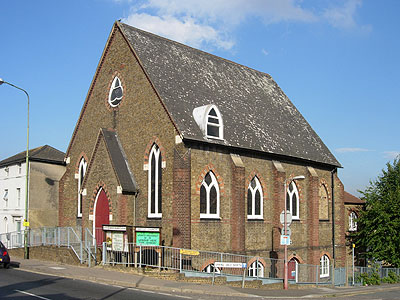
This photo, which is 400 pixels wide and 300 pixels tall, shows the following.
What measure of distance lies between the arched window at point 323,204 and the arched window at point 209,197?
1118 cm

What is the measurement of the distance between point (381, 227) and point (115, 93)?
22384 mm

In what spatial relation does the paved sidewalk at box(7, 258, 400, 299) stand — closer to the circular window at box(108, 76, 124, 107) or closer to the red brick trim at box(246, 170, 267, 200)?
the red brick trim at box(246, 170, 267, 200)

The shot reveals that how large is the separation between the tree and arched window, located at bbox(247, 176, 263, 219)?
42.9 feet

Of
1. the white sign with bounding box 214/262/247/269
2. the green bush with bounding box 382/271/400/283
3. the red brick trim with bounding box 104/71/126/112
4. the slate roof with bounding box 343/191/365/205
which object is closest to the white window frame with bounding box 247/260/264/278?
the white sign with bounding box 214/262/247/269

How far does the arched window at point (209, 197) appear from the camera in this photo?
78.5 feet

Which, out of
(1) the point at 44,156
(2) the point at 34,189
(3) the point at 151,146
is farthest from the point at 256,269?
(1) the point at 44,156

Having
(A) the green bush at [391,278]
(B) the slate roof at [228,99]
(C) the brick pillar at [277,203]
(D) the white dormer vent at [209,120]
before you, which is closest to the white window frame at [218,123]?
(D) the white dormer vent at [209,120]

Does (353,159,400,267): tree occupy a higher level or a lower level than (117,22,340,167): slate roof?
lower

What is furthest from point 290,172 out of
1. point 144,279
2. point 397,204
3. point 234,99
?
point 144,279

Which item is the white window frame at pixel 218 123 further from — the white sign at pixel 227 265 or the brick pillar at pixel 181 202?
the white sign at pixel 227 265

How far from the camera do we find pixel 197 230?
23172 millimetres

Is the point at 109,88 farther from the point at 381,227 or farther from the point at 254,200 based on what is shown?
the point at 381,227

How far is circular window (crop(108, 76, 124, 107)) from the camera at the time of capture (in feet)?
89.7

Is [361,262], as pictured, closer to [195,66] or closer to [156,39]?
[195,66]
